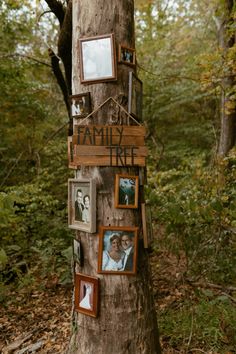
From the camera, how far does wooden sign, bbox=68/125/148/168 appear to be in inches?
71.2

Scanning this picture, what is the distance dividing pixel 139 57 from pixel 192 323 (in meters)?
6.94

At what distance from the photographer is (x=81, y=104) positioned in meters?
1.91

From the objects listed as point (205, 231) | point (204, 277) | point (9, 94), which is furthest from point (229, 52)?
point (9, 94)

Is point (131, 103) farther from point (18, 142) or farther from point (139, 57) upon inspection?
point (139, 57)

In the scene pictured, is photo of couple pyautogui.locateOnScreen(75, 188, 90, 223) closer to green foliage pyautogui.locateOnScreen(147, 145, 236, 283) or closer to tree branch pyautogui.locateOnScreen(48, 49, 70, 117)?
green foliage pyautogui.locateOnScreen(147, 145, 236, 283)

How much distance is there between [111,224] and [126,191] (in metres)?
0.22

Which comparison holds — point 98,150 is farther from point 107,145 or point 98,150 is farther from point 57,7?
point 57,7

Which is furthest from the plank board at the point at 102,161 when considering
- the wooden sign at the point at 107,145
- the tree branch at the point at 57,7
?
the tree branch at the point at 57,7

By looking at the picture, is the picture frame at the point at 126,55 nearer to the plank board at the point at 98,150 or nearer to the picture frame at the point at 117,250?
the plank board at the point at 98,150

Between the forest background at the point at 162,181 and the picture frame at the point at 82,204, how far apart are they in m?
0.99

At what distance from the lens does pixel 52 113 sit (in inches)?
268

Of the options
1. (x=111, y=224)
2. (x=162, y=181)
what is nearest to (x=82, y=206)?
(x=111, y=224)

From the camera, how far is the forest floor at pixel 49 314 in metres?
2.72

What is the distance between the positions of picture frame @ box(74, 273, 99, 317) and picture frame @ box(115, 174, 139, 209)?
1.61 ft
